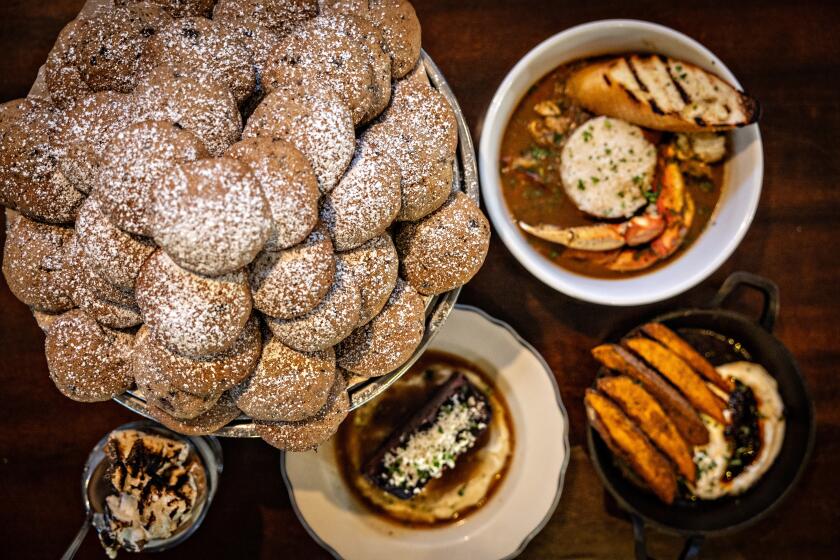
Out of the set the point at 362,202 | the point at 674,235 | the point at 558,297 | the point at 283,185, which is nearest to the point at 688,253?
the point at 674,235

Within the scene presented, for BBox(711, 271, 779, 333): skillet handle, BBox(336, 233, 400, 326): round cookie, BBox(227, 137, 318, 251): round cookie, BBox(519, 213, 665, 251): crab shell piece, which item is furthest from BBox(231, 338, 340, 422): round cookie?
BBox(711, 271, 779, 333): skillet handle

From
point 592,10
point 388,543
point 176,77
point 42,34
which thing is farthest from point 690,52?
point 42,34

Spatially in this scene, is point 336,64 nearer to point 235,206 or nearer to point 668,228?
point 235,206

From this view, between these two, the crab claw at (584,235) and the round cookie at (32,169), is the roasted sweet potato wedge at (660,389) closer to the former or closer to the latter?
the crab claw at (584,235)

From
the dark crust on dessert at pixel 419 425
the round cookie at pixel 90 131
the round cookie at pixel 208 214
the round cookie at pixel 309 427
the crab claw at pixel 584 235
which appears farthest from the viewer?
the dark crust on dessert at pixel 419 425

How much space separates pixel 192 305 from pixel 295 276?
0.15 meters

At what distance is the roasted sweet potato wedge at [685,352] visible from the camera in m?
1.70

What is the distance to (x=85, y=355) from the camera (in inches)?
45.4

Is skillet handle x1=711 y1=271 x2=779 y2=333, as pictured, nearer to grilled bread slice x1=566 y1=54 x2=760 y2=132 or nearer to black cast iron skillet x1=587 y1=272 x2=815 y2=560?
black cast iron skillet x1=587 y1=272 x2=815 y2=560

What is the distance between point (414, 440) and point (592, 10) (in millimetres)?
1180

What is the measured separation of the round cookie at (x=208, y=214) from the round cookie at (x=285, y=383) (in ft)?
0.78

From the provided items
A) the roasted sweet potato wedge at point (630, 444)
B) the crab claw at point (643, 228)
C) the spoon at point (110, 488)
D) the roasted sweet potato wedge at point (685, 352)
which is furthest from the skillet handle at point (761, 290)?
the spoon at point (110, 488)

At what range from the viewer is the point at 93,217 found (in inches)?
40.3

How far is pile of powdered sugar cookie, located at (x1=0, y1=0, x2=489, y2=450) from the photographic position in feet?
3.14
